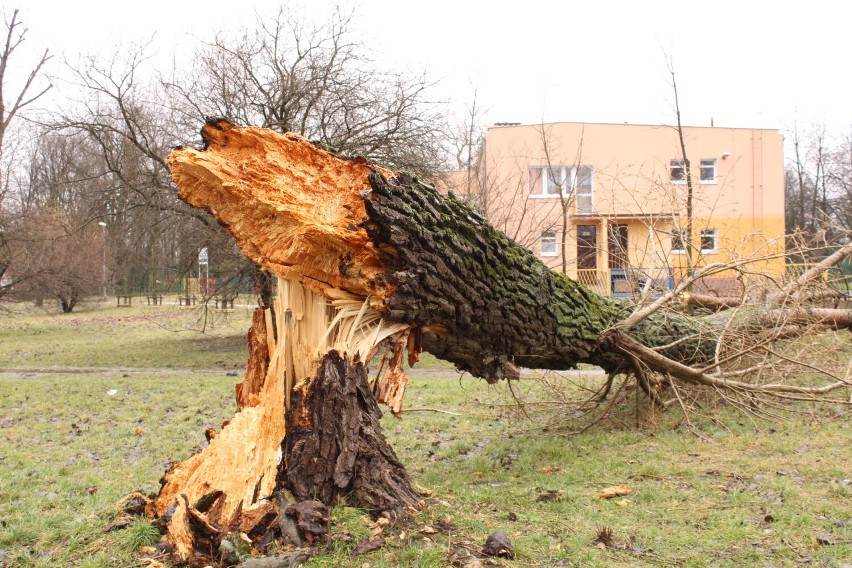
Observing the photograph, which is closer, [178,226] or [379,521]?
[379,521]

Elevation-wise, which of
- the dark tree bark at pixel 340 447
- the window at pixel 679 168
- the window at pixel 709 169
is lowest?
the dark tree bark at pixel 340 447

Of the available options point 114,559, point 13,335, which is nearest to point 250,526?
point 114,559

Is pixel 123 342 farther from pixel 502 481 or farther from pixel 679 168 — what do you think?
pixel 502 481

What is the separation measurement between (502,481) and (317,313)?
6.74 feet

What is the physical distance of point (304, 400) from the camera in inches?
142

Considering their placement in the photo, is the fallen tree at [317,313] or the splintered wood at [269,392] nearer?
the splintered wood at [269,392]

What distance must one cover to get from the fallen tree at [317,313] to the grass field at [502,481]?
0.27m

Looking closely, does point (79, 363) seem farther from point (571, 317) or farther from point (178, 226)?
point (571, 317)

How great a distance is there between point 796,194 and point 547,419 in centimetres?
4085

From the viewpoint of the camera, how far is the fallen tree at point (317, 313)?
3.33 metres

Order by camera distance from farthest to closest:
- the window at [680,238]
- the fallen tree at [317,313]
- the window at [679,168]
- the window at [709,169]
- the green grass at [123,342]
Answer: the window at [709,169]
the green grass at [123,342]
the window at [679,168]
the window at [680,238]
the fallen tree at [317,313]

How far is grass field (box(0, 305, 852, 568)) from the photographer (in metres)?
3.15

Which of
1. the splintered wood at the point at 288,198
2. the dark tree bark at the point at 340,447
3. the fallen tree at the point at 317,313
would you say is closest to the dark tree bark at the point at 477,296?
the fallen tree at the point at 317,313

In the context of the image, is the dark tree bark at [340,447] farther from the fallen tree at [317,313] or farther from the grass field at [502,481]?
the grass field at [502,481]
